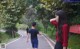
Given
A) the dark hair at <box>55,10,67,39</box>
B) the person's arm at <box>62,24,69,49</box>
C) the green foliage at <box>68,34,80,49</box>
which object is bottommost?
the green foliage at <box>68,34,80,49</box>

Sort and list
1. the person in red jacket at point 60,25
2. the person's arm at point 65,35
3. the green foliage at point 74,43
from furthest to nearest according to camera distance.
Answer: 1. the green foliage at point 74,43
2. the person in red jacket at point 60,25
3. the person's arm at point 65,35

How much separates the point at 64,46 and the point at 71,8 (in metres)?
17.9

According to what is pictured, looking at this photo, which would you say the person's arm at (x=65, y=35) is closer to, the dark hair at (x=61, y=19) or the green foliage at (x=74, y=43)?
the dark hair at (x=61, y=19)

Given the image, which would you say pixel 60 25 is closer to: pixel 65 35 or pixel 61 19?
pixel 61 19

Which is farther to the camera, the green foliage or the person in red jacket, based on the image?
the green foliage

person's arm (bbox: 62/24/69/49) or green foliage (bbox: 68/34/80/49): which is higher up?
person's arm (bbox: 62/24/69/49)

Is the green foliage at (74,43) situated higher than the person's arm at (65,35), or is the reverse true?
the person's arm at (65,35)

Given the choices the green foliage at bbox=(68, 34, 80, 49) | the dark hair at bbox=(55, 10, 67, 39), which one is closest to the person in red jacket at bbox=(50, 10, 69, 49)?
the dark hair at bbox=(55, 10, 67, 39)

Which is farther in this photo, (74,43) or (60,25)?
(74,43)

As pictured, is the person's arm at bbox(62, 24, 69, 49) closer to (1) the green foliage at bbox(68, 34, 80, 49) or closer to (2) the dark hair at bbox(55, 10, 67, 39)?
(2) the dark hair at bbox(55, 10, 67, 39)

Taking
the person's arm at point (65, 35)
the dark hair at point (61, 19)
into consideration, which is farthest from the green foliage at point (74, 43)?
the person's arm at point (65, 35)

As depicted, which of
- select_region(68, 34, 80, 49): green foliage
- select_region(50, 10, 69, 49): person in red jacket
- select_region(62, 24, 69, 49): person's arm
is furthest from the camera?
select_region(68, 34, 80, 49): green foliage

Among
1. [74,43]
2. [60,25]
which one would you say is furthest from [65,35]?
[74,43]

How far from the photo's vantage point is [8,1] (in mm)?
33281
